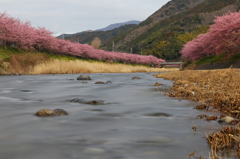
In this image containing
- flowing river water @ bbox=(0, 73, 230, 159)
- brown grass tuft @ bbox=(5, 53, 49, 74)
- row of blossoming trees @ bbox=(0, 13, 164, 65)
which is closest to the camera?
flowing river water @ bbox=(0, 73, 230, 159)

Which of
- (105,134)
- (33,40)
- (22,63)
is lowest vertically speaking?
(105,134)

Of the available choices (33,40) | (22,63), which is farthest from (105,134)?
(33,40)

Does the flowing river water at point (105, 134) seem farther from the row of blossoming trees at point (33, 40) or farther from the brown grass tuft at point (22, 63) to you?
the row of blossoming trees at point (33, 40)

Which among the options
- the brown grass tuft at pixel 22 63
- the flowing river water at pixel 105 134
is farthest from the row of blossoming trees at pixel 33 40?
the flowing river water at pixel 105 134

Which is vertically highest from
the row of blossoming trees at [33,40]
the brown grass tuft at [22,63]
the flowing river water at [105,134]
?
the row of blossoming trees at [33,40]

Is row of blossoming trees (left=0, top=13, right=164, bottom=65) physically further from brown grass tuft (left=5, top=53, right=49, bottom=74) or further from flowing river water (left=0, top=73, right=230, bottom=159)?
flowing river water (left=0, top=73, right=230, bottom=159)

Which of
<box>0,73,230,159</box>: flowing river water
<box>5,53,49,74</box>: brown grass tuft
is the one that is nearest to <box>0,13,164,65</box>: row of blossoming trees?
<box>5,53,49,74</box>: brown grass tuft

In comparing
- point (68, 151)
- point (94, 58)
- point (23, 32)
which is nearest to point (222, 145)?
point (68, 151)

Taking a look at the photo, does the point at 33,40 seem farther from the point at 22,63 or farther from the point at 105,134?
the point at 105,134

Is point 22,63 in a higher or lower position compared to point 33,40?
lower

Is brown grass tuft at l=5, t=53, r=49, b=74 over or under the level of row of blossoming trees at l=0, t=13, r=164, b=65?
under

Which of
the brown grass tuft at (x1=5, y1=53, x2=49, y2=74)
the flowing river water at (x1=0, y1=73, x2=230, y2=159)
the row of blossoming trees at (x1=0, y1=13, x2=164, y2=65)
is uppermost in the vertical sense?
the row of blossoming trees at (x1=0, y1=13, x2=164, y2=65)

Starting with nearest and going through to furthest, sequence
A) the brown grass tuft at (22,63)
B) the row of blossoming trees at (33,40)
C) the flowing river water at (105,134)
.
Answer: the flowing river water at (105,134), the brown grass tuft at (22,63), the row of blossoming trees at (33,40)

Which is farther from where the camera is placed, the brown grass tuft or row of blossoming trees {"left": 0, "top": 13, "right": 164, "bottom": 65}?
row of blossoming trees {"left": 0, "top": 13, "right": 164, "bottom": 65}
